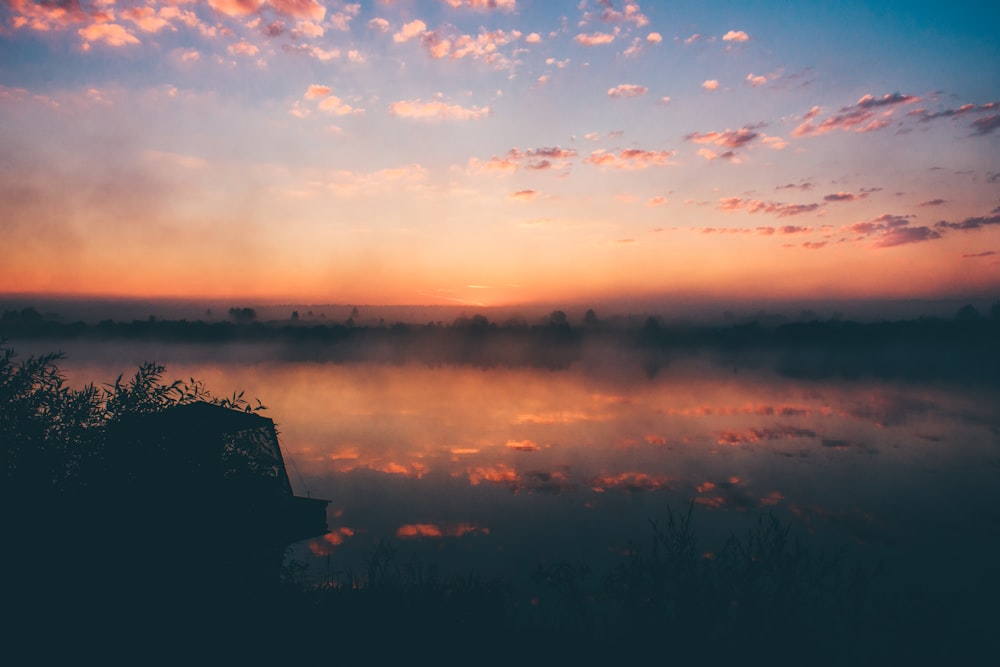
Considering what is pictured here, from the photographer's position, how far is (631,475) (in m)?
32.2

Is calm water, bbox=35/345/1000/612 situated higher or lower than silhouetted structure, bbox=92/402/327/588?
lower

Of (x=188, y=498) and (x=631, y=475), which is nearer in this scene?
(x=188, y=498)

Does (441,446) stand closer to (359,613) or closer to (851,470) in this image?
(851,470)

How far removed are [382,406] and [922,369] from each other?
390ft

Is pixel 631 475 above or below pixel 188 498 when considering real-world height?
below

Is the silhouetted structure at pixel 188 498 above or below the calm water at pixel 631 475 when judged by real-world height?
above

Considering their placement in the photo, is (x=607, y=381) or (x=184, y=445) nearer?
(x=184, y=445)

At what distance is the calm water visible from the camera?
21141mm

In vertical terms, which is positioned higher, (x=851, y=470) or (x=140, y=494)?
(x=140, y=494)

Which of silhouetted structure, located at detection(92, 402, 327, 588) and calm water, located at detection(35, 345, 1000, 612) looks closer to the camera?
silhouetted structure, located at detection(92, 402, 327, 588)

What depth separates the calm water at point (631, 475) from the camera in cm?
2114

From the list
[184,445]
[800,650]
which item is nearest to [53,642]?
[184,445]

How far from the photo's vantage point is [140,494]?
9750 mm

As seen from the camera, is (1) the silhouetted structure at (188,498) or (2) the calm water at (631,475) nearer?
(1) the silhouetted structure at (188,498)
